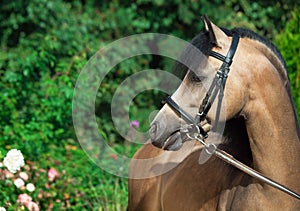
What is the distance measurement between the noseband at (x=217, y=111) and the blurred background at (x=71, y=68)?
1.69m

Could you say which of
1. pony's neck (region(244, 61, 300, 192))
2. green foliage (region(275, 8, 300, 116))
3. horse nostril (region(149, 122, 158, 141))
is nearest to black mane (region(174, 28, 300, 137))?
pony's neck (region(244, 61, 300, 192))

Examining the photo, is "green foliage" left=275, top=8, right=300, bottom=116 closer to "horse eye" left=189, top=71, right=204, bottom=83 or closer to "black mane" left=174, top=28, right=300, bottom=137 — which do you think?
"black mane" left=174, top=28, right=300, bottom=137

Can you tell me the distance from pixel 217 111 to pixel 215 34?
0.36 metres

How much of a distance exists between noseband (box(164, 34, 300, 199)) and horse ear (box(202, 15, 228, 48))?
0.05 m

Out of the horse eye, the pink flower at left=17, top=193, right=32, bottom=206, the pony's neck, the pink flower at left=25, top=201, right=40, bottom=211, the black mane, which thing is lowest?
the pink flower at left=25, top=201, right=40, bottom=211

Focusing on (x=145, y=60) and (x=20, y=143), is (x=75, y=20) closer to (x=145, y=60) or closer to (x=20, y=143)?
(x=145, y=60)

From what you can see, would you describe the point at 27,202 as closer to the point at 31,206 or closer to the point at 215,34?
the point at 31,206

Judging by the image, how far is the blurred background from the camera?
5.32m

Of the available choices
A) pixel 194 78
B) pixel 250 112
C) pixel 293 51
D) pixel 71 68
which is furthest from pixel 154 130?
pixel 71 68

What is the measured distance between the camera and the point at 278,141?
306 cm

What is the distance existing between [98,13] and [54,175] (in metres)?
4.67

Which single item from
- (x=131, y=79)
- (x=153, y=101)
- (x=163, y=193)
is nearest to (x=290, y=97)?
(x=163, y=193)

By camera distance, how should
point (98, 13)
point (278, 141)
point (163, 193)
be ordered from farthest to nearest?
point (98, 13)
point (163, 193)
point (278, 141)

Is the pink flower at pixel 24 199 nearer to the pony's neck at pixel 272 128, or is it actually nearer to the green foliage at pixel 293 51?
the pony's neck at pixel 272 128
